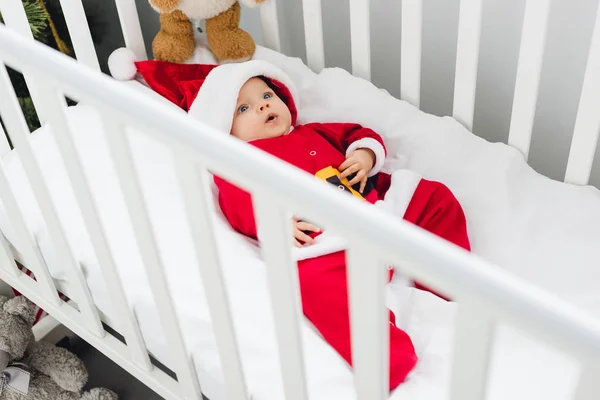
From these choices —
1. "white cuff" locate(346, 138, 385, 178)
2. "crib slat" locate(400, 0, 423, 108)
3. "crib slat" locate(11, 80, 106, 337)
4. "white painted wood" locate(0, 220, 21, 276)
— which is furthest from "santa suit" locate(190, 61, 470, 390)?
"white painted wood" locate(0, 220, 21, 276)

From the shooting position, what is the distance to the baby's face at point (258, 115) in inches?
49.8

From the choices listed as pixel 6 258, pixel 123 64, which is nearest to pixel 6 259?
pixel 6 258

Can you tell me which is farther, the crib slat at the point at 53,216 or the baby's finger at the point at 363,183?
the baby's finger at the point at 363,183

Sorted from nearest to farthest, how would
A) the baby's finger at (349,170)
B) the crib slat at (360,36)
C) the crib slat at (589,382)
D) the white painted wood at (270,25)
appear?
the crib slat at (589,382) → the baby's finger at (349,170) → the crib slat at (360,36) → the white painted wood at (270,25)

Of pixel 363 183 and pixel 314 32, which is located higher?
pixel 314 32

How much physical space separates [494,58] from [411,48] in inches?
6.6

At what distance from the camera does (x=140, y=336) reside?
1.09 meters

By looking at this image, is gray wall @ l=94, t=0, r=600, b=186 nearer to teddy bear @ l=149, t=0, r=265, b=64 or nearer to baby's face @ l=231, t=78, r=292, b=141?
teddy bear @ l=149, t=0, r=265, b=64

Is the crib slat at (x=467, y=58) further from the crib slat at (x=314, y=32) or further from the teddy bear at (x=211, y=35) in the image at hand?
the teddy bear at (x=211, y=35)

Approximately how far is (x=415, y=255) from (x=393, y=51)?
1.02 meters

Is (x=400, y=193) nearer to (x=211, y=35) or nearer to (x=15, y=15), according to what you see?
(x=211, y=35)

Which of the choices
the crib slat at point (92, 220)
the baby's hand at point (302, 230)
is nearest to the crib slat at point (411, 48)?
the baby's hand at point (302, 230)

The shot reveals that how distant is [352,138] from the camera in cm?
127

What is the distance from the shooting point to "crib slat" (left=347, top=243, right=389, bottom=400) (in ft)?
1.94
